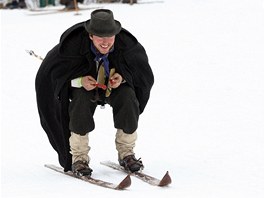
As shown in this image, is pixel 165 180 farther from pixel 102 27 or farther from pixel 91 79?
pixel 102 27

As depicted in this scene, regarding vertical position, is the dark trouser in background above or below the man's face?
below

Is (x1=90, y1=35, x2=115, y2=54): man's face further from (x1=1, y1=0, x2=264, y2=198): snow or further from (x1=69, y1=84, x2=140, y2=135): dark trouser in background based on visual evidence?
(x1=1, y1=0, x2=264, y2=198): snow

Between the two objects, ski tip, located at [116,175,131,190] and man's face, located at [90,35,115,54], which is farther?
man's face, located at [90,35,115,54]

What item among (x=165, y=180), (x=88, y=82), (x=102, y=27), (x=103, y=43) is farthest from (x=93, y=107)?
(x=165, y=180)

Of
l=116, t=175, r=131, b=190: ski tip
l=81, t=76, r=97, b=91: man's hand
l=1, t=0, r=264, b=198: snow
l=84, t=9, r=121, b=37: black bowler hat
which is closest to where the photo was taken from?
l=116, t=175, r=131, b=190: ski tip

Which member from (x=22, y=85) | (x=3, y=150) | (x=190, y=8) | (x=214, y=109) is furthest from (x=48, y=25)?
(x=3, y=150)

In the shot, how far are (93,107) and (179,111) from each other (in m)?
3.33

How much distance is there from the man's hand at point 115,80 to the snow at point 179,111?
66cm

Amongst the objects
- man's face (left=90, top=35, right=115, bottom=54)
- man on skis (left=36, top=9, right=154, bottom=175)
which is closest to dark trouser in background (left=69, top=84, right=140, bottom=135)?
man on skis (left=36, top=9, right=154, bottom=175)

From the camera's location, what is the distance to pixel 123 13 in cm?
1680

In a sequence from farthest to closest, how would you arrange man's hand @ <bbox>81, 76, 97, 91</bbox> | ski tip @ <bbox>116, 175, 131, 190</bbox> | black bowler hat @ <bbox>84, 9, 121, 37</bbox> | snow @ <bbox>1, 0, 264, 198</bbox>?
1. snow @ <bbox>1, 0, 264, 198</bbox>
2. man's hand @ <bbox>81, 76, 97, 91</bbox>
3. black bowler hat @ <bbox>84, 9, 121, 37</bbox>
4. ski tip @ <bbox>116, 175, 131, 190</bbox>

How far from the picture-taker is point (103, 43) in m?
4.96

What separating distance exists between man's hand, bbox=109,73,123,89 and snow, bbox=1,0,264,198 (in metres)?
0.66

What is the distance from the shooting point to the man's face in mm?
4945
